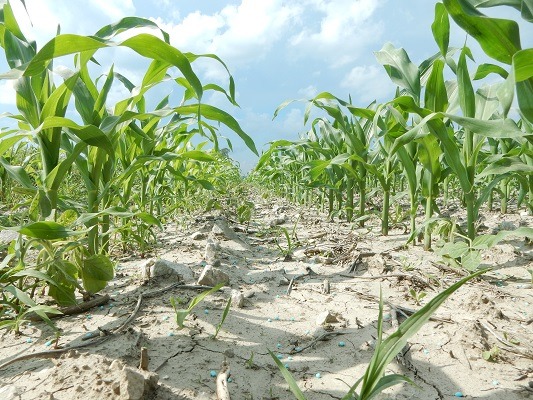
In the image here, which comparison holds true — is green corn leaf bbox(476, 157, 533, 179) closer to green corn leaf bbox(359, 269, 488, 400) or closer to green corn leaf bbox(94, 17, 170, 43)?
green corn leaf bbox(359, 269, 488, 400)

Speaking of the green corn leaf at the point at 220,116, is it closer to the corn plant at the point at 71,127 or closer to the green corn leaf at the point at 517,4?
the corn plant at the point at 71,127

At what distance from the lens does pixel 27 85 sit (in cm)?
133

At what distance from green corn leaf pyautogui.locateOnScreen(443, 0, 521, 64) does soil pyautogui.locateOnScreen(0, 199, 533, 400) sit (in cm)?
82

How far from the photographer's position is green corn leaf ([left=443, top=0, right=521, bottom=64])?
3.91 feet

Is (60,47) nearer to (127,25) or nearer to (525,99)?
(127,25)

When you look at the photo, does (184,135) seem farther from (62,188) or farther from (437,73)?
(437,73)

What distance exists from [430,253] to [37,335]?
5.99 ft

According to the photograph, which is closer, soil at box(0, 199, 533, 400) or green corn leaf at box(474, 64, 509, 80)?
soil at box(0, 199, 533, 400)

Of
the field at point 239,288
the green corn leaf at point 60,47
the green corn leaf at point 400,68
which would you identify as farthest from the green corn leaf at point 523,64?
the green corn leaf at point 60,47

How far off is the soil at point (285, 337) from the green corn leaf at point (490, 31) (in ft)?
2.70

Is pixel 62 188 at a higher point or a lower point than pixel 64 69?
lower

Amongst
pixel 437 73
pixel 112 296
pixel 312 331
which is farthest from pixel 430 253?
pixel 112 296

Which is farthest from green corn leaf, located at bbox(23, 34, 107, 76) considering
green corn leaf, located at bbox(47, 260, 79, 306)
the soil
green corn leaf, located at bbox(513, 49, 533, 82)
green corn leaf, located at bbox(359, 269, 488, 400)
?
green corn leaf, located at bbox(513, 49, 533, 82)

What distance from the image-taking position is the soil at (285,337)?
2.94 feet
